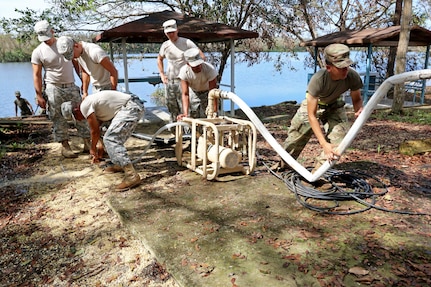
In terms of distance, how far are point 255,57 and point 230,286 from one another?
12.6 metres

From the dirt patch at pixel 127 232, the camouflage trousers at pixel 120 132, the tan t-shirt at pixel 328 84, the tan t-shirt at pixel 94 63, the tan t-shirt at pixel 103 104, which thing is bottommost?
the dirt patch at pixel 127 232

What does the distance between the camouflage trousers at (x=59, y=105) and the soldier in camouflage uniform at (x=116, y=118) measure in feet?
4.45

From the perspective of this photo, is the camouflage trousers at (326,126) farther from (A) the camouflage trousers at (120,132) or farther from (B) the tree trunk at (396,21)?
(B) the tree trunk at (396,21)

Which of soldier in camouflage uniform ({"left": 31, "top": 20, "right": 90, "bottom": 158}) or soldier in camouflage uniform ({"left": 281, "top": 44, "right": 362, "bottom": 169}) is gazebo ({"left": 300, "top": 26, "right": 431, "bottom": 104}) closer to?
soldier in camouflage uniform ({"left": 281, "top": 44, "right": 362, "bottom": 169})

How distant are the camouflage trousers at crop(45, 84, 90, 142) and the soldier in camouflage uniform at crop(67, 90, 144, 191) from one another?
4.45ft

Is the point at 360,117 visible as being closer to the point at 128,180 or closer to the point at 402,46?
the point at 128,180

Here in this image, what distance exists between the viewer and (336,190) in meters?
3.74

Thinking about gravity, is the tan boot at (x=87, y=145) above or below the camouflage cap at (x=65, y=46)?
below

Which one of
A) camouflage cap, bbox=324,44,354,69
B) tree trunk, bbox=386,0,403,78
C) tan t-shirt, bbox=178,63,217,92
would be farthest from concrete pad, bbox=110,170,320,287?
tree trunk, bbox=386,0,403,78

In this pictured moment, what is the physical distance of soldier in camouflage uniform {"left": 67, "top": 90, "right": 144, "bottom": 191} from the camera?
391 cm

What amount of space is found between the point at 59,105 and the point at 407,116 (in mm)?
8357

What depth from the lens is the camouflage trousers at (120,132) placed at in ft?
12.8

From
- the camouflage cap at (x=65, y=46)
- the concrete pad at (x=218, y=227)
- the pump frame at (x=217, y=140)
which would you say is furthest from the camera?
the camouflage cap at (x=65, y=46)

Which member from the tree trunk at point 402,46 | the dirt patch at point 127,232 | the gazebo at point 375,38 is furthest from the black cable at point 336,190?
the gazebo at point 375,38
